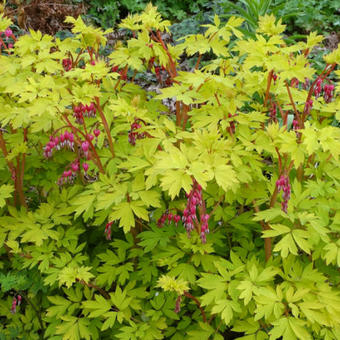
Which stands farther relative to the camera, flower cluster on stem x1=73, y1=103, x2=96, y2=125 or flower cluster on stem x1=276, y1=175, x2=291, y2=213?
flower cluster on stem x1=73, y1=103, x2=96, y2=125

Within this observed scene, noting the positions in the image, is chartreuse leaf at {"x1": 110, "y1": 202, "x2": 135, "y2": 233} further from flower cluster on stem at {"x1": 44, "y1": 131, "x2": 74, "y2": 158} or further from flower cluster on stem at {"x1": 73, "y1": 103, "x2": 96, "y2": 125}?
flower cluster on stem at {"x1": 73, "y1": 103, "x2": 96, "y2": 125}

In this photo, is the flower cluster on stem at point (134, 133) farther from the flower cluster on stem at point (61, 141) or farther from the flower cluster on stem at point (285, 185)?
the flower cluster on stem at point (285, 185)

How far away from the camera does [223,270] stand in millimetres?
2178

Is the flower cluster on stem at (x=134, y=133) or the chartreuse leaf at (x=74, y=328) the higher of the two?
the flower cluster on stem at (x=134, y=133)

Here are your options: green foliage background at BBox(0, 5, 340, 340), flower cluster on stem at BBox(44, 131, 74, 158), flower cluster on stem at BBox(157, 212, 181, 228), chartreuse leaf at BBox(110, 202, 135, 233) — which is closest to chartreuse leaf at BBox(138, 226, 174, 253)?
green foliage background at BBox(0, 5, 340, 340)

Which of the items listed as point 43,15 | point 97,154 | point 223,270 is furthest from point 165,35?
point 223,270

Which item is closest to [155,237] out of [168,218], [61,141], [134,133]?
[168,218]

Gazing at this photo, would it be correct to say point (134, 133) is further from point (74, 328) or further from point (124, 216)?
point (74, 328)

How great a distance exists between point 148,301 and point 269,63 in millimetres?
1620

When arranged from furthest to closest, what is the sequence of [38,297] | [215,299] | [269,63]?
[38,297]
[215,299]
[269,63]

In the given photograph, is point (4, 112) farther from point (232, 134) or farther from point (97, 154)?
point (232, 134)

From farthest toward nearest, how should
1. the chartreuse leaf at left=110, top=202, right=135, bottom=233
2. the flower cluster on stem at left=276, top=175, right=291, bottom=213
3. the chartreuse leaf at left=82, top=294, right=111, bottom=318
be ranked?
the chartreuse leaf at left=82, top=294, right=111, bottom=318 < the chartreuse leaf at left=110, top=202, right=135, bottom=233 < the flower cluster on stem at left=276, top=175, right=291, bottom=213

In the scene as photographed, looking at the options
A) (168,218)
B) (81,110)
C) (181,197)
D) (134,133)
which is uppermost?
(81,110)

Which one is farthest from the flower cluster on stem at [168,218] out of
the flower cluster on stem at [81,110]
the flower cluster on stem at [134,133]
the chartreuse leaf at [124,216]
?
the flower cluster on stem at [81,110]
